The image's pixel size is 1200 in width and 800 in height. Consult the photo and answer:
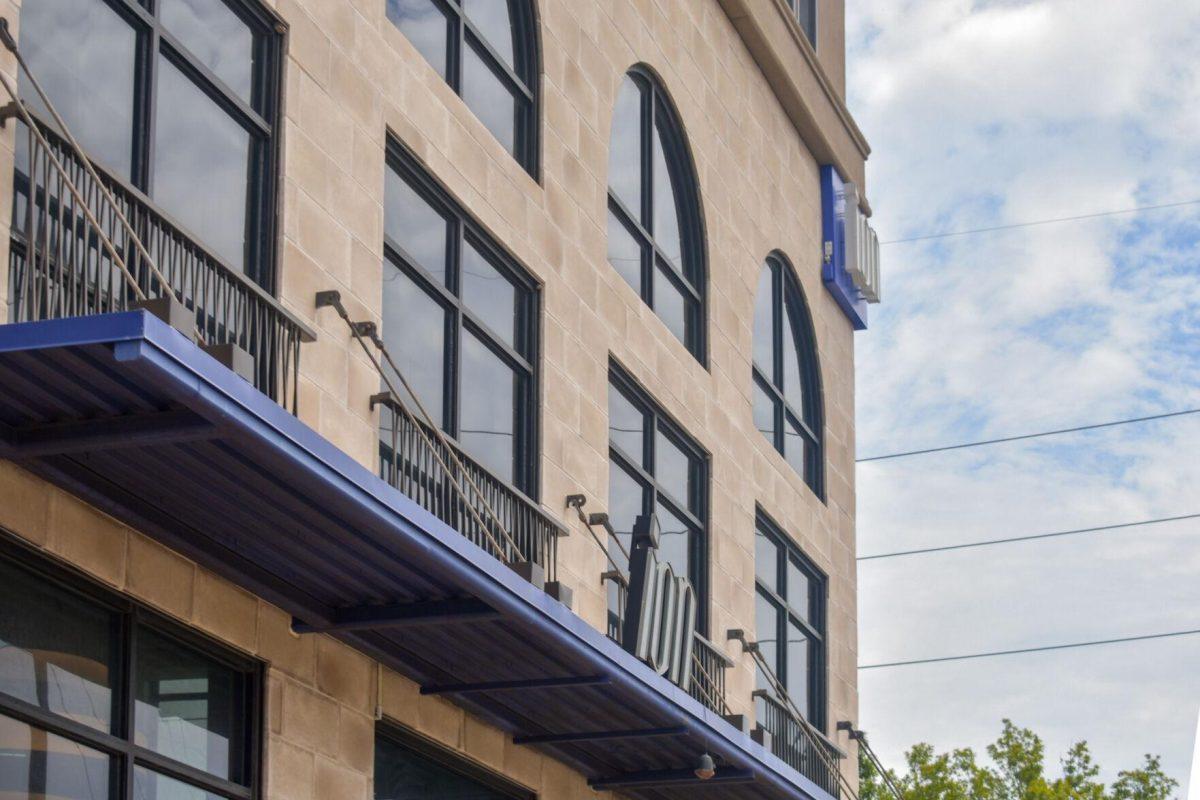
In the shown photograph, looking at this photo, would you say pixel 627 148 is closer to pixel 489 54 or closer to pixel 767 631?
pixel 489 54

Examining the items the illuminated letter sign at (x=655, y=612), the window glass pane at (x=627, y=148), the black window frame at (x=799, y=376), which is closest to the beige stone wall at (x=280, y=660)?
the illuminated letter sign at (x=655, y=612)

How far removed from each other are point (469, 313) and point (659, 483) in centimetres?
505

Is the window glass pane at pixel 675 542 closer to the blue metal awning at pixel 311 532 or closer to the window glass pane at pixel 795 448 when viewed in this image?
the blue metal awning at pixel 311 532

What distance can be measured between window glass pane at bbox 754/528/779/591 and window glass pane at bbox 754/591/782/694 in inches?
10.4

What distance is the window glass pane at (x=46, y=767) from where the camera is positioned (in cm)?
1269

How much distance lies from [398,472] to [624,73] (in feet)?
29.3

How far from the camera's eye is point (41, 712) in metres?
13.0

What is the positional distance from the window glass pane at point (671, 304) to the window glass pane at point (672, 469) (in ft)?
4.85

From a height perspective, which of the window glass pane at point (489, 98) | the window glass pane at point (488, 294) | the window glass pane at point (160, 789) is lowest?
the window glass pane at point (160, 789)

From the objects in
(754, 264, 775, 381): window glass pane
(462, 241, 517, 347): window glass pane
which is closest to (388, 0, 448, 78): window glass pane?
(462, 241, 517, 347): window glass pane

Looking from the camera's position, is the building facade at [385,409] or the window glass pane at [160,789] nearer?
the building facade at [385,409]

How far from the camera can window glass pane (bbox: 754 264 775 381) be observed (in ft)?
93.8

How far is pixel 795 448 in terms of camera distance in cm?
2978

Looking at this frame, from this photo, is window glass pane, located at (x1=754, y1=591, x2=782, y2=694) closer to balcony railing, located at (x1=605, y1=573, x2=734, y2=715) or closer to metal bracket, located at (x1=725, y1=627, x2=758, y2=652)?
metal bracket, located at (x1=725, y1=627, x2=758, y2=652)
